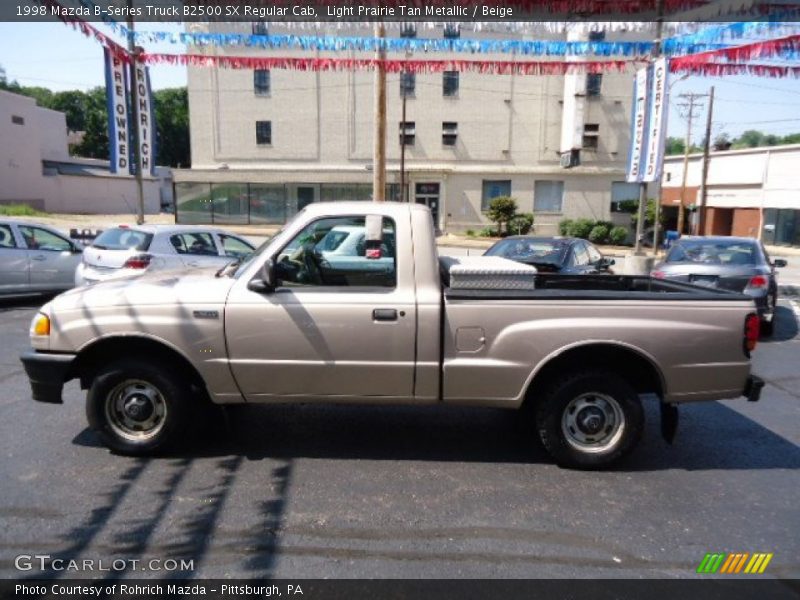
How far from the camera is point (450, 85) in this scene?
3450 centimetres

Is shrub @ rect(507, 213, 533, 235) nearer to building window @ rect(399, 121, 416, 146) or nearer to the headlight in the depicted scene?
building window @ rect(399, 121, 416, 146)

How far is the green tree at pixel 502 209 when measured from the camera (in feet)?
Result: 109

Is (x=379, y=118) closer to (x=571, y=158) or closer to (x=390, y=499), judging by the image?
(x=390, y=499)

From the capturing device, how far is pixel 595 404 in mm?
4188

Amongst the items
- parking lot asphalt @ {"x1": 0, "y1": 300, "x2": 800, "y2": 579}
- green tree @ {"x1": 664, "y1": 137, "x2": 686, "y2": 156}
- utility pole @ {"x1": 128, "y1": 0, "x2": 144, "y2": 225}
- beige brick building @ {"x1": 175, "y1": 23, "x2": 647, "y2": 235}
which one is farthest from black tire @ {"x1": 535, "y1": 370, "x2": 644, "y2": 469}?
green tree @ {"x1": 664, "y1": 137, "x2": 686, "y2": 156}

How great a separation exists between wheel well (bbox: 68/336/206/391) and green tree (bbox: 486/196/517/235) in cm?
3032

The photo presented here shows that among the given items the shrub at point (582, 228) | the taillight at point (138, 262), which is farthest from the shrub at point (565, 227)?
the taillight at point (138, 262)

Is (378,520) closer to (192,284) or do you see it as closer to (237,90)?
(192,284)

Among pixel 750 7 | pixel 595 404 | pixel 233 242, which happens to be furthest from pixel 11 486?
pixel 750 7

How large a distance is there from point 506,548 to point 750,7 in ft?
32.3

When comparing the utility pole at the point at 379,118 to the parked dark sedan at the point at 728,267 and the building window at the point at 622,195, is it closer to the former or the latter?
the parked dark sedan at the point at 728,267

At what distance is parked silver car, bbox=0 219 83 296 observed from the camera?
1005cm

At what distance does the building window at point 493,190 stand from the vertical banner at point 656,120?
2322 cm
